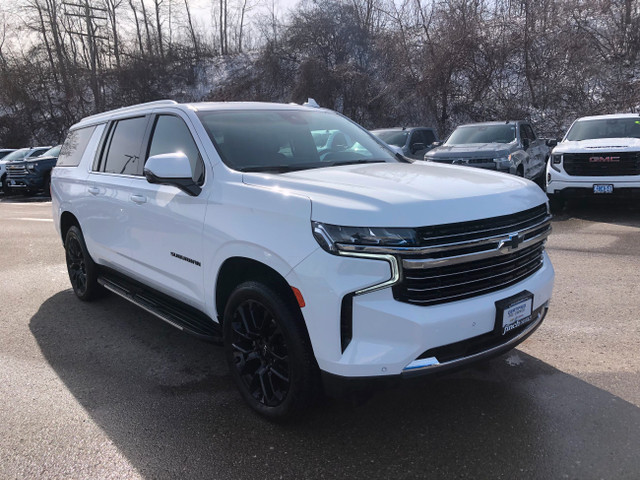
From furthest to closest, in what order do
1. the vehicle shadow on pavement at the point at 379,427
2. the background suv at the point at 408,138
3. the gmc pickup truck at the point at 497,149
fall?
1. the background suv at the point at 408,138
2. the gmc pickup truck at the point at 497,149
3. the vehicle shadow on pavement at the point at 379,427

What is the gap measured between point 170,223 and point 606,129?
975 centimetres

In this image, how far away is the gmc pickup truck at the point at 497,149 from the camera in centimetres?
1063

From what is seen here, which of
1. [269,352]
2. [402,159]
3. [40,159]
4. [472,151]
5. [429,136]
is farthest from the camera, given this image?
[40,159]

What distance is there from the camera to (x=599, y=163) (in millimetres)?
9172

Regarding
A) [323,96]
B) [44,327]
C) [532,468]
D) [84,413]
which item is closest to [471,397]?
[532,468]

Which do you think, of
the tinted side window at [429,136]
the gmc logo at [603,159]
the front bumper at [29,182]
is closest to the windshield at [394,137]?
the tinted side window at [429,136]

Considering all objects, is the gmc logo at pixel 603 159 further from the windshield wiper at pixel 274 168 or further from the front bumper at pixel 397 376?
the front bumper at pixel 397 376

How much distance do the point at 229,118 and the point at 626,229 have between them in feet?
23.5

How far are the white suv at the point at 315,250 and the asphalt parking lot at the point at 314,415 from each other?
14.1 inches

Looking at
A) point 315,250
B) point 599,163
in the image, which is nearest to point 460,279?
point 315,250

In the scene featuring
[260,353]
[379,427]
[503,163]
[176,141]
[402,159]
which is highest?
[176,141]

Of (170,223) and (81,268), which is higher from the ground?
(170,223)

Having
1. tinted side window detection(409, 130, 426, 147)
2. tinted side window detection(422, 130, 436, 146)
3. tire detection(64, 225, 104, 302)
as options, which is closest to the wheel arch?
tire detection(64, 225, 104, 302)

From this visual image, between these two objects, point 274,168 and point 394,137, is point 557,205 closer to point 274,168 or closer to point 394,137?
point 394,137
